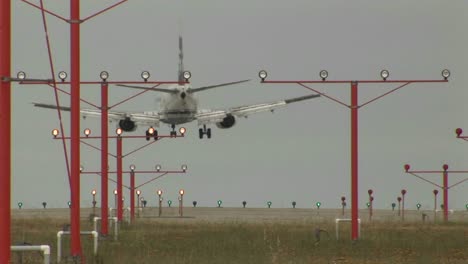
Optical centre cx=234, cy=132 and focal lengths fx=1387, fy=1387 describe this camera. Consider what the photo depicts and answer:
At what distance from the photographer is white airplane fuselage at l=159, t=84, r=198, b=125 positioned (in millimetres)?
90562

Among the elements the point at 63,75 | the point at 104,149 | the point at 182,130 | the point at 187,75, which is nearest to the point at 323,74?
the point at 187,75

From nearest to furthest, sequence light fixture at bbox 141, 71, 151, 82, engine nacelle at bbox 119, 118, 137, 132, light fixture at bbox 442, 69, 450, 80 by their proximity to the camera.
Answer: light fixture at bbox 141, 71, 151, 82 < light fixture at bbox 442, 69, 450, 80 < engine nacelle at bbox 119, 118, 137, 132

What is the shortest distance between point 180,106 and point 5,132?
71020 millimetres

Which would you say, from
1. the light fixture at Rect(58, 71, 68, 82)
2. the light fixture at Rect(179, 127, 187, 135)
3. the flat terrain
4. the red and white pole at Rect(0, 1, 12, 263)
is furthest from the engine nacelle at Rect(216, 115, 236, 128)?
the red and white pole at Rect(0, 1, 12, 263)

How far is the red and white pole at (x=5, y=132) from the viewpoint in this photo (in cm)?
1958

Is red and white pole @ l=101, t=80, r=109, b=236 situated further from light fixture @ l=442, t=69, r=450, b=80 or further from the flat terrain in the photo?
light fixture @ l=442, t=69, r=450, b=80

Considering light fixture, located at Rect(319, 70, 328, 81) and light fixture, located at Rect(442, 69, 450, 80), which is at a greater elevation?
light fixture, located at Rect(442, 69, 450, 80)

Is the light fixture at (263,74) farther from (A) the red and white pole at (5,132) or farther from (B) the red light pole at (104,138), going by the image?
(A) the red and white pole at (5,132)

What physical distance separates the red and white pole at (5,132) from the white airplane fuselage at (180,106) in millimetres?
70639

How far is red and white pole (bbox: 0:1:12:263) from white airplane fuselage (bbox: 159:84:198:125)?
7064cm

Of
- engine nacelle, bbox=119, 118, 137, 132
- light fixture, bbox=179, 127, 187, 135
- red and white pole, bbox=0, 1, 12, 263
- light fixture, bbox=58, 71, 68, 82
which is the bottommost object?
red and white pole, bbox=0, 1, 12, 263

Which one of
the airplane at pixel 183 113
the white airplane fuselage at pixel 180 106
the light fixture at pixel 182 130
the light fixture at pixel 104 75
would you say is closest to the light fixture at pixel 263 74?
the light fixture at pixel 104 75

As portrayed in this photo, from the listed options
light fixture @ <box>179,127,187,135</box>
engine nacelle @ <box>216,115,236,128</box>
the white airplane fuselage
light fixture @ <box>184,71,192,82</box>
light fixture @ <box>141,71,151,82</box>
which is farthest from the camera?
engine nacelle @ <box>216,115,236,128</box>

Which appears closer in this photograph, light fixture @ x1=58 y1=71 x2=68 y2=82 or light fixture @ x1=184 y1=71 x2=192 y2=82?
light fixture @ x1=58 y1=71 x2=68 y2=82
